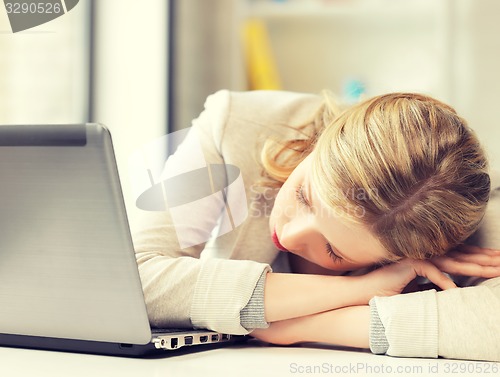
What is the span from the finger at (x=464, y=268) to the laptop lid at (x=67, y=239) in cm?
42

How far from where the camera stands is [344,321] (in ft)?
2.64

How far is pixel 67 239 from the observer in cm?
61

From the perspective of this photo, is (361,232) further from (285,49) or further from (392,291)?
(285,49)

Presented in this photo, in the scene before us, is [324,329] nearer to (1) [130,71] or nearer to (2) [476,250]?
(2) [476,250]

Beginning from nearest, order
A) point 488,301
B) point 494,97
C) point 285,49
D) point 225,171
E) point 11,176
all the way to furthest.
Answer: point 11,176
point 488,301
point 225,171
point 494,97
point 285,49

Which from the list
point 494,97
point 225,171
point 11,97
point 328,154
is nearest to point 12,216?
point 328,154

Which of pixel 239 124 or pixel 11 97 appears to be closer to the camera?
pixel 239 124

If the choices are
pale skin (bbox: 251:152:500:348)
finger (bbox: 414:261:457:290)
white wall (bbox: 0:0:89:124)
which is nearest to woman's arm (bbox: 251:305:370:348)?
pale skin (bbox: 251:152:500:348)

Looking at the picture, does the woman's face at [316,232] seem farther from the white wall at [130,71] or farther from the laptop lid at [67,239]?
the white wall at [130,71]

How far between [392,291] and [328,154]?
0.19m

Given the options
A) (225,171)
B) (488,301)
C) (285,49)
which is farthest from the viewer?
(285,49)

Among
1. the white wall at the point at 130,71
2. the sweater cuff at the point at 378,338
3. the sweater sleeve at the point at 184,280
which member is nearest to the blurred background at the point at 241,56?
the white wall at the point at 130,71

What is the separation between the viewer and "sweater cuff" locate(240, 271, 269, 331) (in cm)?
79

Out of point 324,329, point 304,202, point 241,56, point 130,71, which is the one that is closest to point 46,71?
point 130,71
